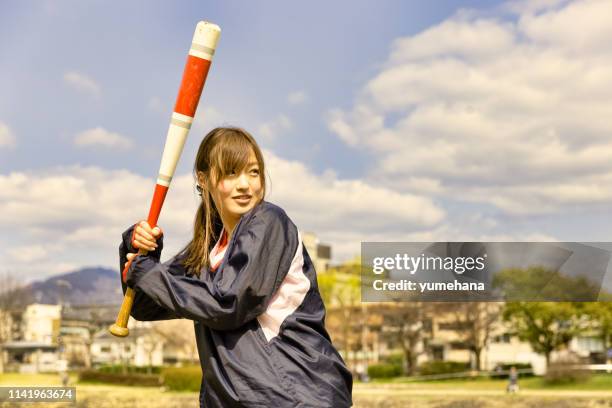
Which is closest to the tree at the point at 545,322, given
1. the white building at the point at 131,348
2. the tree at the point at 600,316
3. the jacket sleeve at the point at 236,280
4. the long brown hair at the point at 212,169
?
the tree at the point at 600,316

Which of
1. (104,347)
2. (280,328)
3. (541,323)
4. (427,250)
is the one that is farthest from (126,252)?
(104,347)

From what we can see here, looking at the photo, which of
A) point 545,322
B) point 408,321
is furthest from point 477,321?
point 545,322

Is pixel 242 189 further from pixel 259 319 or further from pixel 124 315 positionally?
pixel 124 315

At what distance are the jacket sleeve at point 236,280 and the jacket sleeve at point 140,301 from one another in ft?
0.78

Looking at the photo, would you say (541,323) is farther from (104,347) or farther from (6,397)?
(104,347)

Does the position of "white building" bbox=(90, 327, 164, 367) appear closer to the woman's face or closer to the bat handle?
the bat handle

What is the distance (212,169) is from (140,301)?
551 millimetres

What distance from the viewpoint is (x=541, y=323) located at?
39812mm

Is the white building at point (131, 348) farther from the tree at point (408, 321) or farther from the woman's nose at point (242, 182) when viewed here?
the woman's nose at point (242, 182)

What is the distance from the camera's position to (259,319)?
2803 mm

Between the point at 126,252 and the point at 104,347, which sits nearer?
the point at 126,252

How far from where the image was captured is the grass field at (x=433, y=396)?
2875 cm

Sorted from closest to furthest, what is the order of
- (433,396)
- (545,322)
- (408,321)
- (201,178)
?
(201,178) → (433,396) → (545,322) → (408,321)

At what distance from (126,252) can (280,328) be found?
2.17 ft
